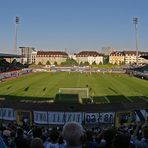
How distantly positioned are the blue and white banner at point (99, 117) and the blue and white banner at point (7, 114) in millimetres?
3397

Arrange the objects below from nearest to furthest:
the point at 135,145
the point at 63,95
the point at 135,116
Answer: the point at 135,145, the point at 135,116, the point at 63,95

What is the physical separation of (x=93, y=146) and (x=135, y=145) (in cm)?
131

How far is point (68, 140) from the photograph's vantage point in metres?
5.84

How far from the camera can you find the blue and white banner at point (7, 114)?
18.1 m

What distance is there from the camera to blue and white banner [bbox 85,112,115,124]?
17.0 m

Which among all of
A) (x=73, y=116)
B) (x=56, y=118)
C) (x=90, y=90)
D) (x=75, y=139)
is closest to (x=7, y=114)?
(x=56, y=118)

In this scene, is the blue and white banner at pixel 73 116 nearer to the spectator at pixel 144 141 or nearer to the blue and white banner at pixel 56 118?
the blue and white banner at pixel 56 118

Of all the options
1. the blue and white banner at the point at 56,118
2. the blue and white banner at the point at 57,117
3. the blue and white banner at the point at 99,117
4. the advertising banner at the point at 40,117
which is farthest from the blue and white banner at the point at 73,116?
the advertising banner at the point at 40,117

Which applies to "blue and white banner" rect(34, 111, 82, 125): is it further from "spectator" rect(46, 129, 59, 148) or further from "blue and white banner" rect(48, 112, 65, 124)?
"spectator" rect(46, 129, 59, 148)

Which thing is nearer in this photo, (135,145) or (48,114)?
(135,145)

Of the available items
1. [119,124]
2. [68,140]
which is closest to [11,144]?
[68,140]

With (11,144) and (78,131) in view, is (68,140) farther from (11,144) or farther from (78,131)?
(11,144)

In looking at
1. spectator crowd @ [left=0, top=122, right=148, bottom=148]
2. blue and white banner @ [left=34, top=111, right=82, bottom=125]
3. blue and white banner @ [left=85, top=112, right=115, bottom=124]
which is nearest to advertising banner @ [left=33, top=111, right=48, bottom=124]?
blue and white banner @ [left=34, top=111, right=82, bottom=125]

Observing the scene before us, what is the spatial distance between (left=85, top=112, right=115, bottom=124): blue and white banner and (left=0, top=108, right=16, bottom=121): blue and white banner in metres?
3.40
